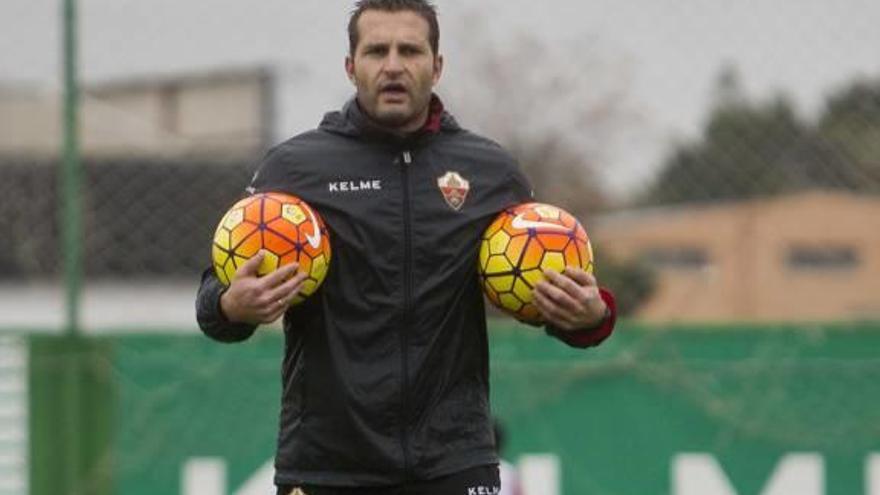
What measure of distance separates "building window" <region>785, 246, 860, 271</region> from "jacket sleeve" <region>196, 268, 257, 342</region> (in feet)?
15.7

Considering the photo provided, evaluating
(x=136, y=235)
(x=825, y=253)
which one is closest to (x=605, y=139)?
Answer: (x=825, y=253)

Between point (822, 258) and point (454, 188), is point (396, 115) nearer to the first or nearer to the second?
point (454, 188)

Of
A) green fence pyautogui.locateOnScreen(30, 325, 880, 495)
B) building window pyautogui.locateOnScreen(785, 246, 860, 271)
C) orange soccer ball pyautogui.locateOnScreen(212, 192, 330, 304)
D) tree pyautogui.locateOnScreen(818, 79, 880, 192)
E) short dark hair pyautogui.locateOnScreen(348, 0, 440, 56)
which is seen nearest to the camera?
orange soccer ball pyautogui.locateOnScreen(212, 192, 330, 304)

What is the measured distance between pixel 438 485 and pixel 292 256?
0.72 meters

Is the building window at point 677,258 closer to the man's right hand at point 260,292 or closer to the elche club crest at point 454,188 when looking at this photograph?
the elche club crest at point 454,188

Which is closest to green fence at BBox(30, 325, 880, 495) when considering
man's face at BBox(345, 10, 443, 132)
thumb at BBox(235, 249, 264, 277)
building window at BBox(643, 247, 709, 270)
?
building window at BBox(643, 247, 709, 270)

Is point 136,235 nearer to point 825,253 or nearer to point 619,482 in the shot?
point 619,482

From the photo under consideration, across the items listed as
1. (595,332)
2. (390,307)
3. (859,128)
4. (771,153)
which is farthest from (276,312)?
(859,128)

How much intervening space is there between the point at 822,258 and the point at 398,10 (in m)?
4.72

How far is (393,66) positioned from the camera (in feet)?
16.4

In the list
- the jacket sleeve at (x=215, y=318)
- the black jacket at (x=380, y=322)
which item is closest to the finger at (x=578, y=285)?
the black jacket at (x=380, y=322)

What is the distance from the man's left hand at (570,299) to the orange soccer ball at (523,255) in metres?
0.09

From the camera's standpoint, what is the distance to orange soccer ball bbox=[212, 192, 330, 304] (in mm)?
4906

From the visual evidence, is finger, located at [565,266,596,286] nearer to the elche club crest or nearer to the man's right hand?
the elche club crest
